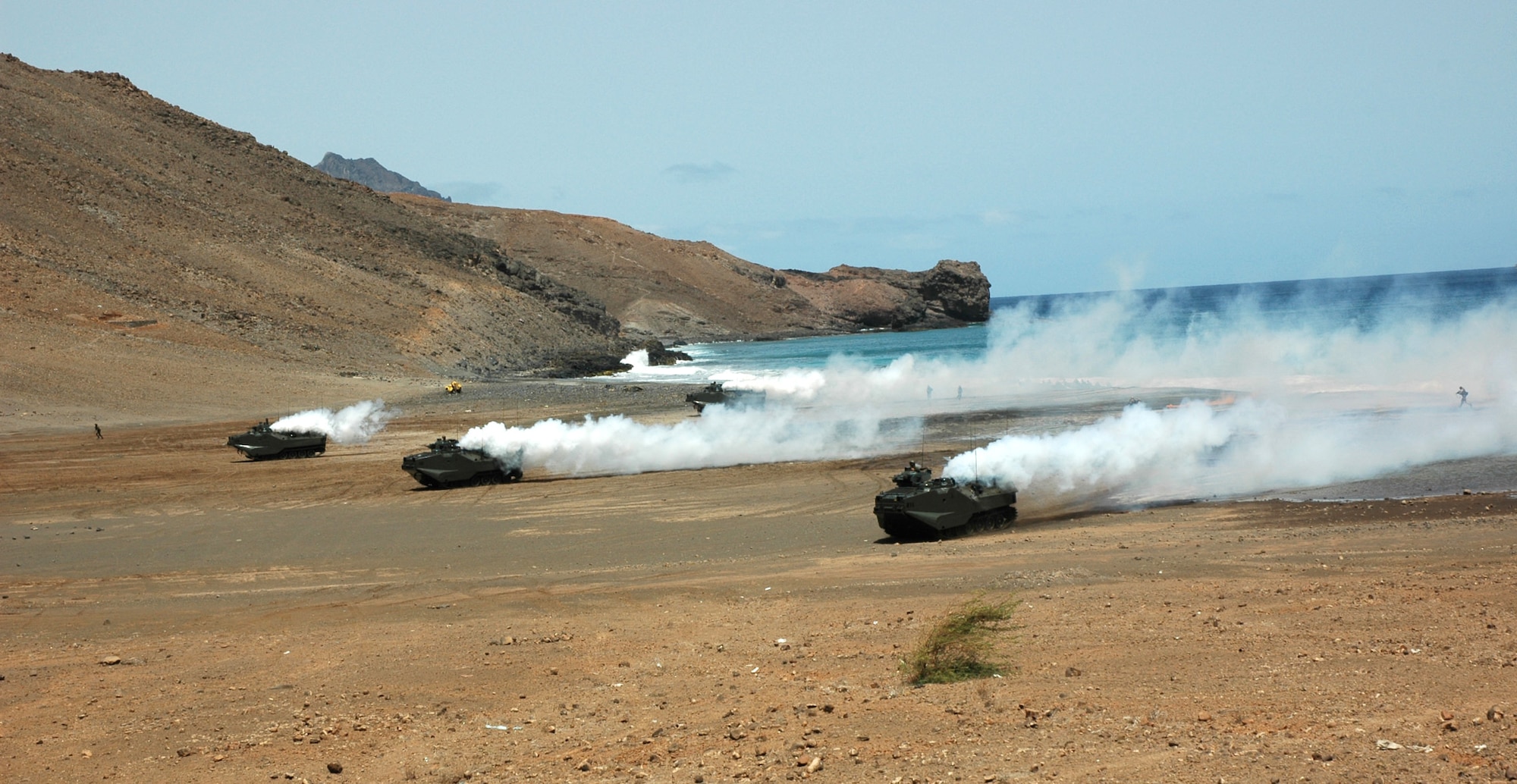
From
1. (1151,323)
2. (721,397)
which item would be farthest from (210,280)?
(1151,323)

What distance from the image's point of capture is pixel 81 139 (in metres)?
90.1

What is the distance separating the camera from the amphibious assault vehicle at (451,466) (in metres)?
32.1

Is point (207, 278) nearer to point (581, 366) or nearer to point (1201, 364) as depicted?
point (581, 366)

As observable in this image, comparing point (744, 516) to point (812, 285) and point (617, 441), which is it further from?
point (812, 285)

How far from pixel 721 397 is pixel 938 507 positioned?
2841cm

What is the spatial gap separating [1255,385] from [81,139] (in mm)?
86155

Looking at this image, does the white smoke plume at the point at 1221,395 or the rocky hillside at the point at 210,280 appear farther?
the rocky hillside at the point at 210,280

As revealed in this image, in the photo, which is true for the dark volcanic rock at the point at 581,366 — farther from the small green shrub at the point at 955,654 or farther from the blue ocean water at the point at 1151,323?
the small green shrub at the point at 955,654

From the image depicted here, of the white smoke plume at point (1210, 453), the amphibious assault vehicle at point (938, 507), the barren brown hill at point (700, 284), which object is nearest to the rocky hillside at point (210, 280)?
the barren brown hill at point (700, 284)

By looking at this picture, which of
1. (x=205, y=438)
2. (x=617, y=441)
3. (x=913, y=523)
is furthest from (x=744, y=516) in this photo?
(x=205, y=438)

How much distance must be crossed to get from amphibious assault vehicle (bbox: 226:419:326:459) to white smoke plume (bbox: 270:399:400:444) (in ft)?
1.53

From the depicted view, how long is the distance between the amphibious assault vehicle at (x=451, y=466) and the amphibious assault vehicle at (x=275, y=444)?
35.3 ft

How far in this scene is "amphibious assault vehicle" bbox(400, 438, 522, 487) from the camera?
32125mm

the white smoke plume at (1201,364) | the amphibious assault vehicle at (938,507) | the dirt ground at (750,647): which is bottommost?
the dirt ground at (750,647)
